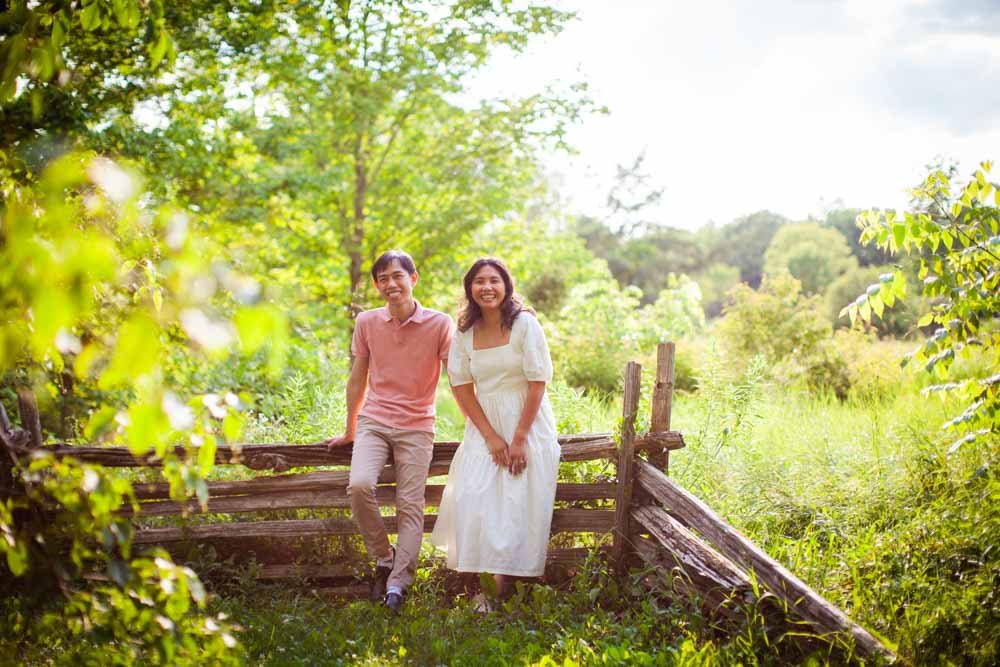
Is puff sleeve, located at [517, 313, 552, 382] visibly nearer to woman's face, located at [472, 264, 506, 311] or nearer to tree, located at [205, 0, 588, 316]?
woman's face, located at [472, 264, 506, 311]

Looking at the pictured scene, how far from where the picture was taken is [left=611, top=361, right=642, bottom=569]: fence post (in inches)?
189

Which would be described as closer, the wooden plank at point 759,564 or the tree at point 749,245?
the wooden plank at point 759,564

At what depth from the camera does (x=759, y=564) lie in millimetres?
3600

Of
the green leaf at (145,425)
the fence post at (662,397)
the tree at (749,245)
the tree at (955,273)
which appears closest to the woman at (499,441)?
the fence post at (662,397)

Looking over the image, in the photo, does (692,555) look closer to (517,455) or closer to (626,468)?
(626,468)

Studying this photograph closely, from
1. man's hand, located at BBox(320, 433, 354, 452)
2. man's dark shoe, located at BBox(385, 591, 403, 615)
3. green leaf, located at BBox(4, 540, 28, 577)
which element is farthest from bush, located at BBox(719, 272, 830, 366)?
green leaf, located at BBox(4, 540, 28, 577)

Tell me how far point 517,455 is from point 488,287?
3.30 ft

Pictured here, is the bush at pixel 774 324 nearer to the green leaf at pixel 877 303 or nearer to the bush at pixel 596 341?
the bush at pixel 596 341

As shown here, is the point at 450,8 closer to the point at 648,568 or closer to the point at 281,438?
the point at 281,438

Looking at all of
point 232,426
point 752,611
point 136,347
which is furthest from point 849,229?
point 136,347

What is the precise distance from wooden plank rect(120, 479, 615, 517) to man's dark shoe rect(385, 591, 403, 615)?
781 mm

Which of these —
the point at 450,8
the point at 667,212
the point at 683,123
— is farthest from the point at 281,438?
the point at 667,212

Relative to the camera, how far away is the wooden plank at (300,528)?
5062 mm

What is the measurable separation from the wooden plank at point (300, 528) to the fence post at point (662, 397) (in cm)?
48
